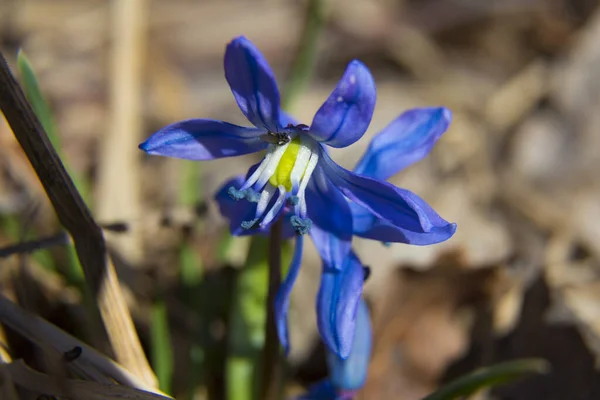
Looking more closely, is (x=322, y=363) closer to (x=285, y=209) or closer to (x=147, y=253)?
(x=147, y=253)

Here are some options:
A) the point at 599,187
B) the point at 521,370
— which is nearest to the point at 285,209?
the point at 521,370

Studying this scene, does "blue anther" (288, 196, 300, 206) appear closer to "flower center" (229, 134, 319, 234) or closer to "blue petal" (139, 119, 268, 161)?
"flower center" (229, 134, 319, 234)

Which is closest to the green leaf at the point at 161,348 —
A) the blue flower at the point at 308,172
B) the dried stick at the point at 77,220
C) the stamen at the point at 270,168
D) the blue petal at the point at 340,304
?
the dried stick at the point at 77,220

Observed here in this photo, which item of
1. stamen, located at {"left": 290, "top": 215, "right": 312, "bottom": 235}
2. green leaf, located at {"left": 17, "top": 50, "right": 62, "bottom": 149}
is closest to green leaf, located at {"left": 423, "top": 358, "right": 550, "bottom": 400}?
stamen, located at {"left": 290, "top": 215, "right": 312, "bottom": 235}

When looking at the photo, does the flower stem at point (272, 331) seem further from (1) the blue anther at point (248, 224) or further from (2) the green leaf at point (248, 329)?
(2) the green leaf at point (248, 329)

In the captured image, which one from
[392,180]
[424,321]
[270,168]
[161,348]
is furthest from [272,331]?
[392,180]
